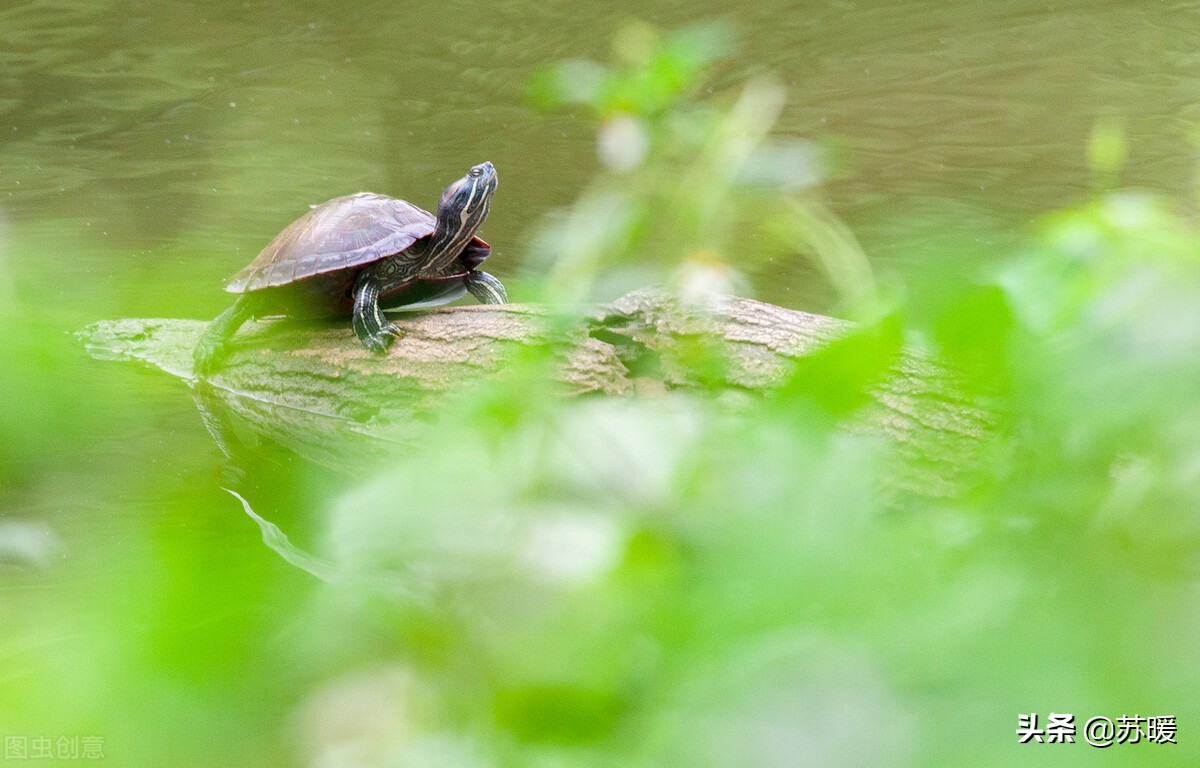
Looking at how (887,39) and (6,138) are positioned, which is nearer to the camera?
(6,138)

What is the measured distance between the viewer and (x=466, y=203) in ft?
9.49

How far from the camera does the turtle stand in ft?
9.22

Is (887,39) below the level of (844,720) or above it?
above

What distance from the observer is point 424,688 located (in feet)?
0.81

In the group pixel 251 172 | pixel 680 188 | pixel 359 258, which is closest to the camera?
pixel 680 188

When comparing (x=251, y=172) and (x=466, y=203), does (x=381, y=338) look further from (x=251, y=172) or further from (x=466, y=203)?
(x=251, y=172)

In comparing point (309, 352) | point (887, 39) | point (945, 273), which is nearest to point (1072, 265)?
point (945, 273)

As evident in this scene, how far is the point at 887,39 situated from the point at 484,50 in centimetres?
296

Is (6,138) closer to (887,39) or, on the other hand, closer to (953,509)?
(887,39)

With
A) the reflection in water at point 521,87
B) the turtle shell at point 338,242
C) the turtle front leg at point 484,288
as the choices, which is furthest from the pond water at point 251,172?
the turtle front leg at point 484,288

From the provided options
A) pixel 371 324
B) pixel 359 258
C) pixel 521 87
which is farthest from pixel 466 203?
pixel 521 87

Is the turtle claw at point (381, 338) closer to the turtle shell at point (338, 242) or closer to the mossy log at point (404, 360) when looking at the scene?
the mossy log at point (404, 360)

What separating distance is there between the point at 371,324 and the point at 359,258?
0.21 m

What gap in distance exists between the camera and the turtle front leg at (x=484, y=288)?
3178mm
